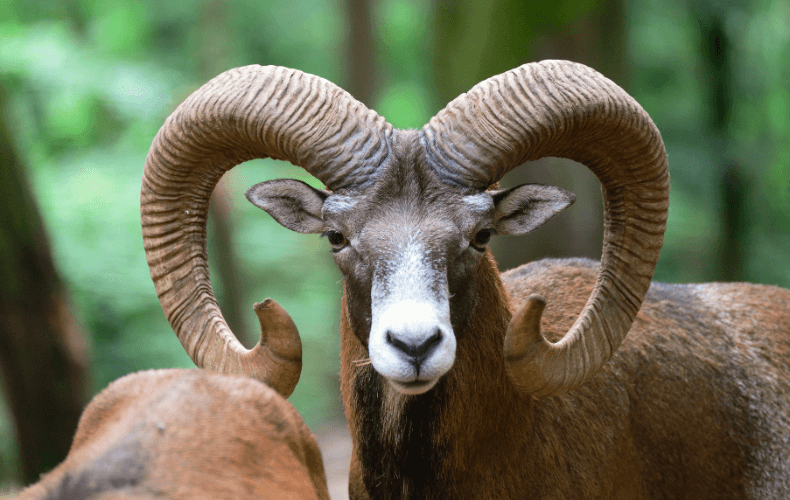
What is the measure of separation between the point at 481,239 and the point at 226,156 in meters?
1.96

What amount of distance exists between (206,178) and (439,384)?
7.39 ft

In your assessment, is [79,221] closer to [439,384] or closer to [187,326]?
[187,326]

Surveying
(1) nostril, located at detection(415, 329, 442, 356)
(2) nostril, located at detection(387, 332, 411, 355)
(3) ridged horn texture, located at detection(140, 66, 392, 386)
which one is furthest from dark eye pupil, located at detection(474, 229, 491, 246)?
(2) nostril, located at detection(387, 332, 411, 355)

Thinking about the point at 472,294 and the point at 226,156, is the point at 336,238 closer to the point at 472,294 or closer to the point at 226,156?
the point at 472,294

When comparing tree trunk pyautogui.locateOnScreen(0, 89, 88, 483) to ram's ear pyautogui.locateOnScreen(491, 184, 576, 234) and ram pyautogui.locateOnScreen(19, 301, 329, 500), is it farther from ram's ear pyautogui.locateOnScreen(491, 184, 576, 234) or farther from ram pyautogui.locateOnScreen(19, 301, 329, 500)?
ram's ear pyautogui.locateOnScreen(491, 184, 576, 234)

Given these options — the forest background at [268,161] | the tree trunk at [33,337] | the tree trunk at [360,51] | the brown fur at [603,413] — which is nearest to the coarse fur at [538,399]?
the brown fur at [603,413]

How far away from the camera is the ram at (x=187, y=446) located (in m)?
3.51

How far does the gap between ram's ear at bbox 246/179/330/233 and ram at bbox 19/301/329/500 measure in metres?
1.23

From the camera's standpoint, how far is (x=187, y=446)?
3721 mm

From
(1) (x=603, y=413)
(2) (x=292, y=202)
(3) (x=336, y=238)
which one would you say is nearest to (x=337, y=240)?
(3) (x=336, y=238)

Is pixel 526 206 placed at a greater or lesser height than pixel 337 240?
greater

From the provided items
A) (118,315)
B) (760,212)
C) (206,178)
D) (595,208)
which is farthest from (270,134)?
(760,212)

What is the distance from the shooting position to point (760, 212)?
59.9ft

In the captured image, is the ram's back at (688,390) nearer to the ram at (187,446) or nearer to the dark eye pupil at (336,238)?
the dark eye pupil at (336,238)
